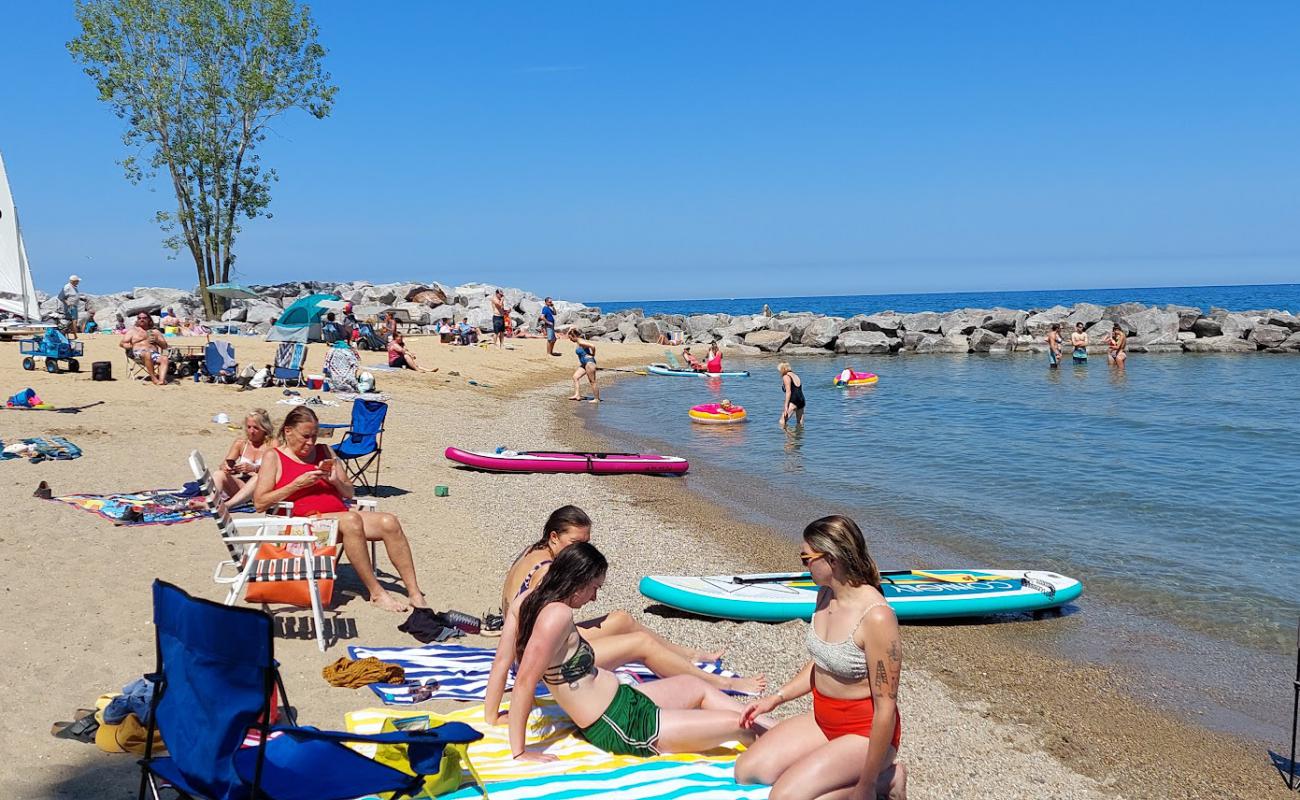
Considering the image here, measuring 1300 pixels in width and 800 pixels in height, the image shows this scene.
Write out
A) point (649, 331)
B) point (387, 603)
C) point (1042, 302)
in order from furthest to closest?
point (1042, 302)
point (649, 331)
point (387, 603)

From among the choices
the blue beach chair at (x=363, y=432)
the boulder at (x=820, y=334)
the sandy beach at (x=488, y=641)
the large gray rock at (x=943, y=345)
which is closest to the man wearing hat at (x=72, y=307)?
the sandy beach at (x=488, y=641)

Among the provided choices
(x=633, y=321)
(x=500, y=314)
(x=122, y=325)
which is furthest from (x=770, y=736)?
(x=633, y=321)

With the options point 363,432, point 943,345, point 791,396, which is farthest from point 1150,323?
point 363,432

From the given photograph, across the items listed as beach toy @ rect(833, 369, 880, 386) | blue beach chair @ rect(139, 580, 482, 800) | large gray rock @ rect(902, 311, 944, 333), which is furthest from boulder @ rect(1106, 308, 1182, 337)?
blue beach chair @ rect(139, 580, 482, 800)

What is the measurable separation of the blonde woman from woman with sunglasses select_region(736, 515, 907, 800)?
570cm

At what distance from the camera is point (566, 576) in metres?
4.58

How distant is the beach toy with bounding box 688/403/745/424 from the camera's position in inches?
841

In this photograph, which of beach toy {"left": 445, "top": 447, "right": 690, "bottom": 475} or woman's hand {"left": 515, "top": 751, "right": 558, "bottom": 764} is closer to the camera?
woman's hand {"left": 515, "top": 751, "right": 558, "bottom": 764}

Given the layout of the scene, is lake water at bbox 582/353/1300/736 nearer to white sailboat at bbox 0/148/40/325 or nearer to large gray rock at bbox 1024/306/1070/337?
white sailboat at bbox 0/148/40/325

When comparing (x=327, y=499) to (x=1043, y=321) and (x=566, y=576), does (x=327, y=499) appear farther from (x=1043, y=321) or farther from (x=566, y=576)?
(x=1043, y=321)

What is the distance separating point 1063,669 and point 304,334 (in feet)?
76.3

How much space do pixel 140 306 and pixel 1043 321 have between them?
124ft

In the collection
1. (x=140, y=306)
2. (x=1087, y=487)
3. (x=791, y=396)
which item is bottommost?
(x=1087, y=487)

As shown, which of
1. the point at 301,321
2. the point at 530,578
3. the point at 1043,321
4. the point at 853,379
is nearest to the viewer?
the point at 530,578
